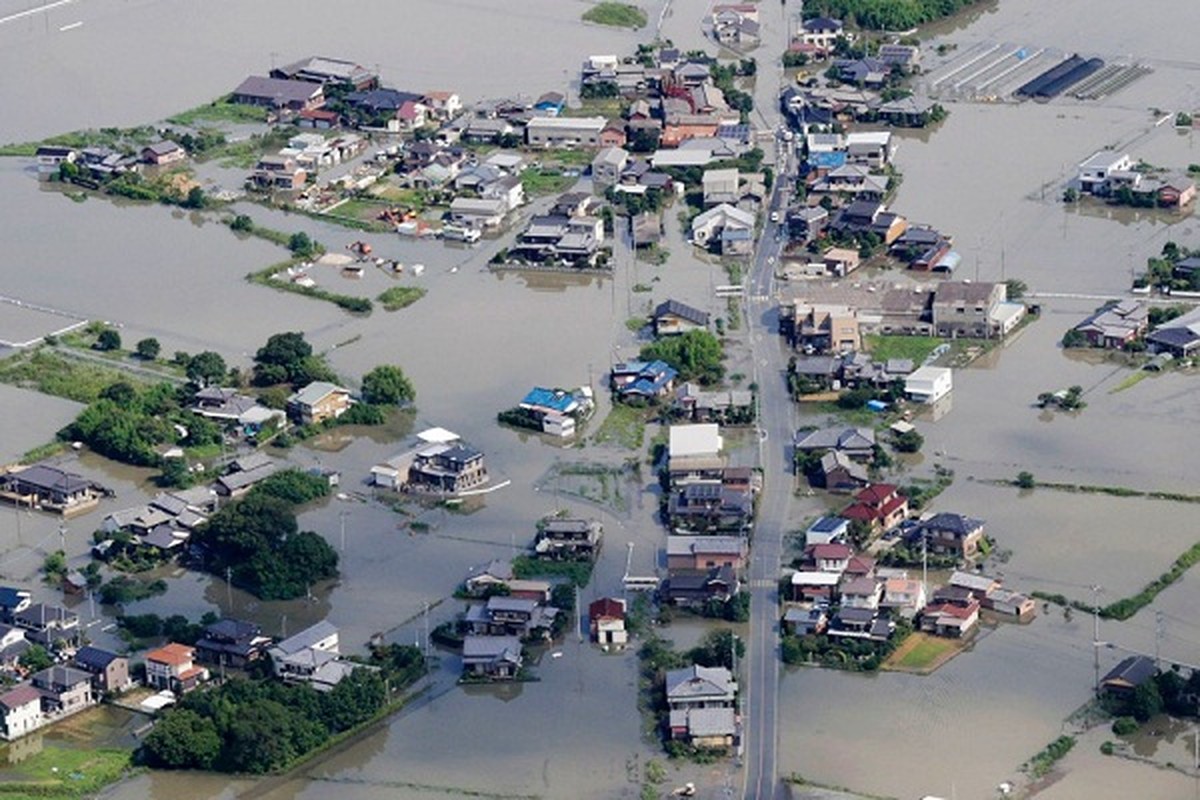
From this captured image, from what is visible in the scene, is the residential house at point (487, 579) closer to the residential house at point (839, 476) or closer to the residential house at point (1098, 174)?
the residential house at point (839, 476)

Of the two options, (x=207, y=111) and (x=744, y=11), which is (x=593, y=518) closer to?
(x=207, y=111)

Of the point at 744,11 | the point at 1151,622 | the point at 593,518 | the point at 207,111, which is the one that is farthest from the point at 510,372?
the point at 744,11

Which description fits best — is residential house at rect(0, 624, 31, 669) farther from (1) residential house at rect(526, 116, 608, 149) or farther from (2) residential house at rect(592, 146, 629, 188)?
(1) residential house at rect(526, 116, 608, 149)

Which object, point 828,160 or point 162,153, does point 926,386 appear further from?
point 162,153

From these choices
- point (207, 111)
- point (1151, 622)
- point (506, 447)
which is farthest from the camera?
point (207, 111)

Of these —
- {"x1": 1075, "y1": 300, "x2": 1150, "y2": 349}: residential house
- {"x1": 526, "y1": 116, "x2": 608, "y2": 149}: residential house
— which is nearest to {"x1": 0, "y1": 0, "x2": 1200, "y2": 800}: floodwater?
{"x1": 1075, "y1": 300, "x2": 1150, "y2": 349}: residential house

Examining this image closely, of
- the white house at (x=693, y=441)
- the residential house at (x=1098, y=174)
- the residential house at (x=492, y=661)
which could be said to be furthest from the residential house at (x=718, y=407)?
the residential house at (x=1098, y=174)
